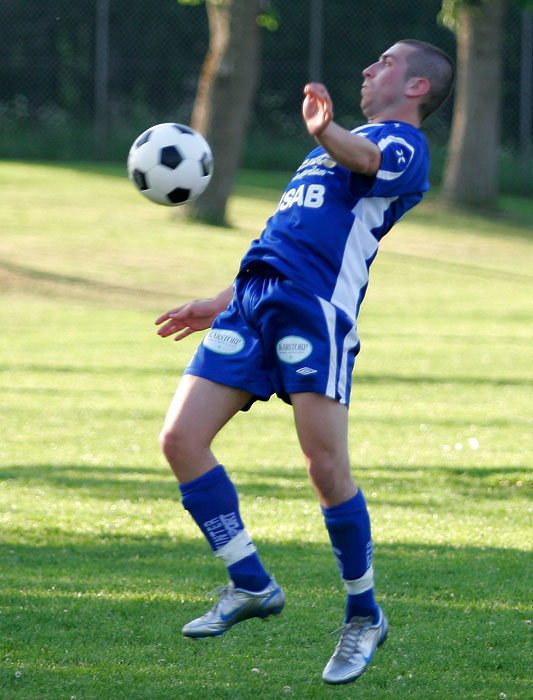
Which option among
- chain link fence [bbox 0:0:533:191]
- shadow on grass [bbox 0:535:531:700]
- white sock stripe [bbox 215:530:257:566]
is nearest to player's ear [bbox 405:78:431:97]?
white sock stripe [bbox 215:530:257:566]

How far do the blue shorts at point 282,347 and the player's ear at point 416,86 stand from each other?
0.84 m

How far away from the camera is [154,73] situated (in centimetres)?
2814

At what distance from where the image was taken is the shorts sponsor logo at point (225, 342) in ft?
12.2

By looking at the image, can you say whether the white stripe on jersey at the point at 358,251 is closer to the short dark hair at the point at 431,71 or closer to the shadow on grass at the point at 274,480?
the short dark hair at the point at 431,71

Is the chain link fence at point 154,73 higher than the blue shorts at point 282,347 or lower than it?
lower

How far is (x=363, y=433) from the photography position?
Result: 8.82 meters

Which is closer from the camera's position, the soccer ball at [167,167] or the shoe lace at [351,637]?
the shoe lace at [351,637]

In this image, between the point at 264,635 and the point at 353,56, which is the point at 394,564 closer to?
the point at 264,635

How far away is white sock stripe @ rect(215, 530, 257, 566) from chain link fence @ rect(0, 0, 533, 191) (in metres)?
22.5

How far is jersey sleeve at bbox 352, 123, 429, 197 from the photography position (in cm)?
365

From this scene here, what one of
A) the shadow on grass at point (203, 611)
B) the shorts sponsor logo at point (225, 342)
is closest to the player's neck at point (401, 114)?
the shorts sponsor logo at point (225, 342)

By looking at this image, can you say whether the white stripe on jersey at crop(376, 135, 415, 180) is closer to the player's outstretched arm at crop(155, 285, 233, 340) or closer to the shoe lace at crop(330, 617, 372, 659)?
the player's outstretched arm at crop(155, 285, 233, 340)

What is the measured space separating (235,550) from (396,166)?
138 cm

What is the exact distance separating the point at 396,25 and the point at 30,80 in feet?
33.1
